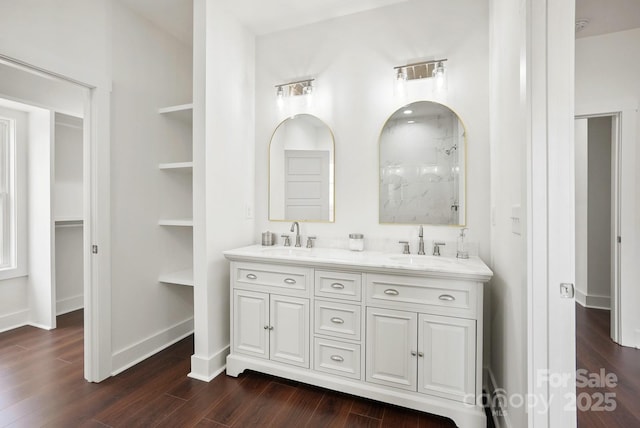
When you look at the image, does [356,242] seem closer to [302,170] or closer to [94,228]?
[302,170]

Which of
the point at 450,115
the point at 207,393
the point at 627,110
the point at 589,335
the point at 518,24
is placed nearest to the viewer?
the point at 518,24

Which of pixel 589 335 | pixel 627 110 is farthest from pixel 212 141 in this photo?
pixel 589 335

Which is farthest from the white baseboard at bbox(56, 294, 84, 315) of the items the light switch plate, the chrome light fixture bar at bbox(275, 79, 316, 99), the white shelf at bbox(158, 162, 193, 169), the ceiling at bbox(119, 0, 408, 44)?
the light switch plate

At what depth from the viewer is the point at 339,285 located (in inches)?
75.0

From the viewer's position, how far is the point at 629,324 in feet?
8.33

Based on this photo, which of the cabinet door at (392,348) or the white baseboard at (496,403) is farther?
the cabinet door at (392,348)

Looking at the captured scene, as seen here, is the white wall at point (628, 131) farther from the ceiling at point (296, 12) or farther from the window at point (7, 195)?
the window at point (7, 195)

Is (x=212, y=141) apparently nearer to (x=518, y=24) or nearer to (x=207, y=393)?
(x=207, y=393)

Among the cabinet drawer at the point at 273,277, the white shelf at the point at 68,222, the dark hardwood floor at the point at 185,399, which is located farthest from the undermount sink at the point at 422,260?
the white shelf at the point at 68,222

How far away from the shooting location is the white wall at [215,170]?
2.16m

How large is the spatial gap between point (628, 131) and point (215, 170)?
349 centimetres

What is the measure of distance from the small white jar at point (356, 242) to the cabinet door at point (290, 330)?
57 cm

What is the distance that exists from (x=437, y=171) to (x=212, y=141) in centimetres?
170

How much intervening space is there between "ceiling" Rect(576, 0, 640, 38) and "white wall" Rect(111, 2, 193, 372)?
11.3ft
